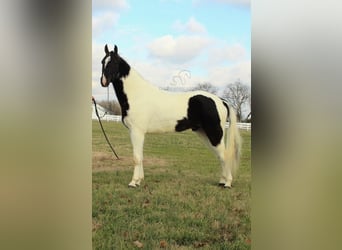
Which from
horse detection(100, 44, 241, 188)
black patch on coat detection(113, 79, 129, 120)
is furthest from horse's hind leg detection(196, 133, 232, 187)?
black patch on coat detection(113, 79, 129, 120)

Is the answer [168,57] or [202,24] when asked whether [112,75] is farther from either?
[202,24]

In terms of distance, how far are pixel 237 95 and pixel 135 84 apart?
0.66 metres

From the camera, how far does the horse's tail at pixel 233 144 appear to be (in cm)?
270

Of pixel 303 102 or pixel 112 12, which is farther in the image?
pixel 112 12

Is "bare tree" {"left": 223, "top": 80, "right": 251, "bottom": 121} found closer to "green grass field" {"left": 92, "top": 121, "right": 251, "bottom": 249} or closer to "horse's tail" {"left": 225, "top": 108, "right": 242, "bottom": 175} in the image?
"horse's tail" {"left": 225, "top": 108, "right": 242, "bottom": 175}

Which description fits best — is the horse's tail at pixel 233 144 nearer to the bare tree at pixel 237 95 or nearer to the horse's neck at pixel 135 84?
the bare tree at pixel 237 95

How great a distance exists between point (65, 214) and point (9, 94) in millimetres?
812

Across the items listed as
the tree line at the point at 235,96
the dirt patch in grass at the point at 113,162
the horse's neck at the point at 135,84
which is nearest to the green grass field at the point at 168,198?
the dirt patch in grass at the point at 113,162

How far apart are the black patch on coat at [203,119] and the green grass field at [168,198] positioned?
0.06 m

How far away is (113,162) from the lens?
2754mm

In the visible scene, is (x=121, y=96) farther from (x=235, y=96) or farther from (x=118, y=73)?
(x=235, y=96)

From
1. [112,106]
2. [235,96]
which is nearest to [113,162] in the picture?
[112,106]

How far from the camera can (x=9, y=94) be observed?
257 cm

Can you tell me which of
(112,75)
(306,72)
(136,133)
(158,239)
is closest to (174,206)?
(158,239)
